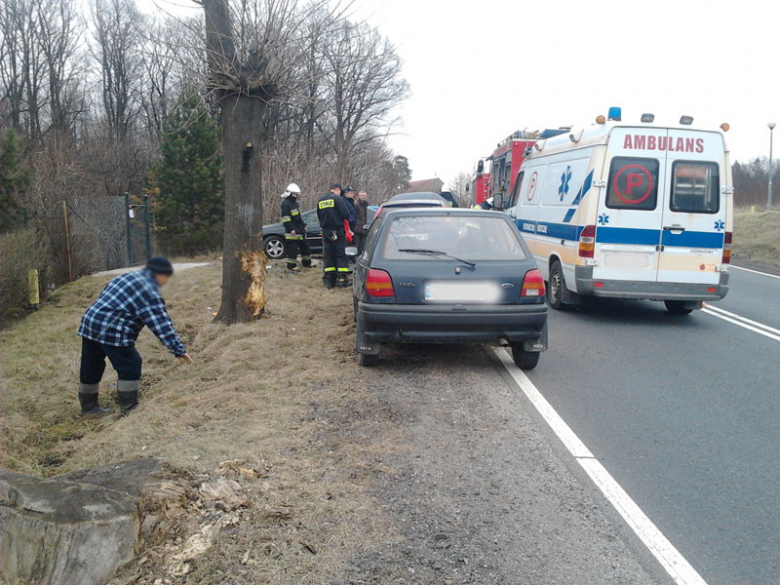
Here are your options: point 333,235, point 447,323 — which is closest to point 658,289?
point 447,323

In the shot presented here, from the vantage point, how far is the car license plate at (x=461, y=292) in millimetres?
6219

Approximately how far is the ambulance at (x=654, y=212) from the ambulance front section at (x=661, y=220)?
0.01 meters

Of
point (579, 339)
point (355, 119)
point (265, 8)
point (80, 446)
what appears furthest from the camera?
point (355, 119)

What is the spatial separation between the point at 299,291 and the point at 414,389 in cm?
596

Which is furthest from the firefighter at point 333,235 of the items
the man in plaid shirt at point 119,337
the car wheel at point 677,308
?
the man in plaid shirt at point 119,337

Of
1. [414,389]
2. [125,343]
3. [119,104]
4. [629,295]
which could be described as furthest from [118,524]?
[629,295]

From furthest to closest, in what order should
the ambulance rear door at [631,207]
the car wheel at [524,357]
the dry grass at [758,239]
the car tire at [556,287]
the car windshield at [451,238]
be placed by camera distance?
the dry grass at [758,239]
the car tire at [556,287]
the ambulance rear door at [631,207]
the car wheel at [524,357]
the car windshield at [451,238]

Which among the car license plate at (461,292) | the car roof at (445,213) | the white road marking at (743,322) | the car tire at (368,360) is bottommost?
the white road marking at (743,322)

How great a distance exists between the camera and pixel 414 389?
5938 mm

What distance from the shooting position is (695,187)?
936 cm

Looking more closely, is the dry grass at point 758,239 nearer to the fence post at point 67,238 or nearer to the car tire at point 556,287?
the car tire at point 556,287

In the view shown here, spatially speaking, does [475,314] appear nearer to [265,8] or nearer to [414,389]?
[414,389]

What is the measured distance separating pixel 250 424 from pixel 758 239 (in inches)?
1052

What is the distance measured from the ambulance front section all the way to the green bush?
943 cm
